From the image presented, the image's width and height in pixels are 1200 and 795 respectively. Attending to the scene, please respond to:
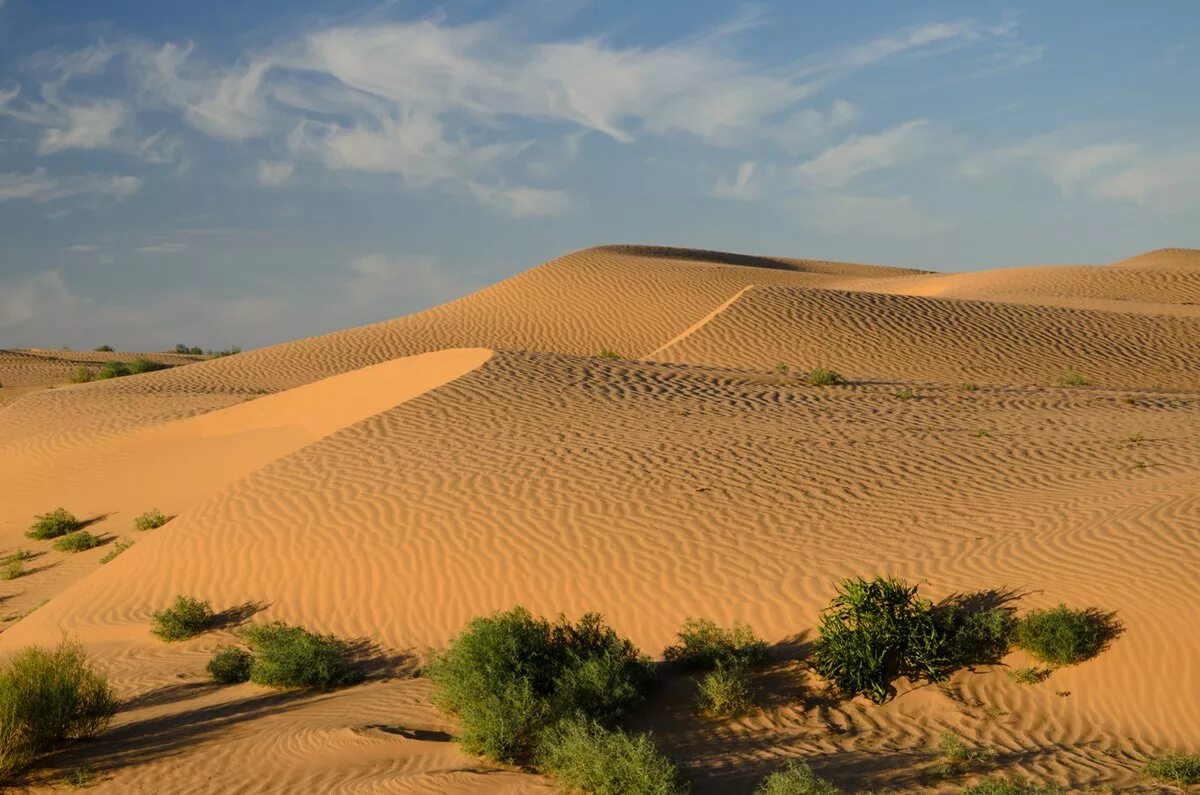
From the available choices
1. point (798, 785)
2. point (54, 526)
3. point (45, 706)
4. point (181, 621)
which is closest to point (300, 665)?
point (45, 706)

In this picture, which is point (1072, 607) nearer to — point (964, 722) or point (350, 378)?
point (964, 722)

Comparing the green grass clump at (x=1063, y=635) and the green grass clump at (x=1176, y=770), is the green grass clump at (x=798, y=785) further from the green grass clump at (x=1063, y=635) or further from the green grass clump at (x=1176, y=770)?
the green grass clump at (x=1063, y=635)

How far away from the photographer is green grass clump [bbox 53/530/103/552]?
1594 centimetres

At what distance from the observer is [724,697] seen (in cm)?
773

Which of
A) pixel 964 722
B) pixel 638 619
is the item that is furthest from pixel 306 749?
pixel 964 722

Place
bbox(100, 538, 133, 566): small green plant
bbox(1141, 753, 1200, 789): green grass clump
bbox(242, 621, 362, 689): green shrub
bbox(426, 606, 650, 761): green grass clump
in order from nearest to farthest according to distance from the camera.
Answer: bbox(1141, 753, 1200, 789): green grass clump → bbox(426, 606, 650, 761): green grass clump → bbox(242, 621, 362, 689): green shrub → bbox(100, 538, 133, 566): small green plant

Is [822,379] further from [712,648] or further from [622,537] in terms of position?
[712,648]

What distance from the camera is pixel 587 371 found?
20.1 metres

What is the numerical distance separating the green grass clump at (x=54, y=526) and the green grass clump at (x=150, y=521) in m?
1.58

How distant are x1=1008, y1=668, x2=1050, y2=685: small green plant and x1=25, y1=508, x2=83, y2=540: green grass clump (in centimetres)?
1484

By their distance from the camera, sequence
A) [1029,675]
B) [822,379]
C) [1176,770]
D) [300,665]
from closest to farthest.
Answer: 1. [1176,770]
2. [1029,675]
3. [300,665]
4. [822,379]

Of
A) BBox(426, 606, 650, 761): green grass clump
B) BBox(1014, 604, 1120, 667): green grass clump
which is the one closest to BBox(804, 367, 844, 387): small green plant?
BBox(1014, 604, 1120, 667): green grass clump

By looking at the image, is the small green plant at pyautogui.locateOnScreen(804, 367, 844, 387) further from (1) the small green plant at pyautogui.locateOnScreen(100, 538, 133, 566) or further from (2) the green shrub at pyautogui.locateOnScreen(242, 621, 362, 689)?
(2) the green shrub at pyautogui.locateOnScreen(242, 621, 362, 689)

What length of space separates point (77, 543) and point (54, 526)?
132 cm
